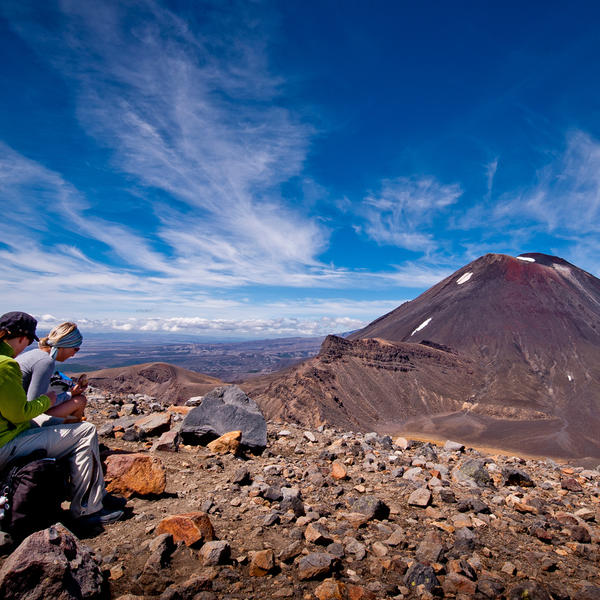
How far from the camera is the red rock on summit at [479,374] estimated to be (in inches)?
1908

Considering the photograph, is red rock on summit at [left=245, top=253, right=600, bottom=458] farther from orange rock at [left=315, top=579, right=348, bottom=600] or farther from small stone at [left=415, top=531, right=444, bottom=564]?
orange rock at [left=315, top=579, right=348, bottom=600]

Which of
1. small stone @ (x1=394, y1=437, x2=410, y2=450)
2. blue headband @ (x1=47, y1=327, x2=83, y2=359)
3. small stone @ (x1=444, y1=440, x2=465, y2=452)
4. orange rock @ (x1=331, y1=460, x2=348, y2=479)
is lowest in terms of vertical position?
small stone @ (x1=444, y1=440, x2=465, y2=452)

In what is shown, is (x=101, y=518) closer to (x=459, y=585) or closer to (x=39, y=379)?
(x=39, y=379)

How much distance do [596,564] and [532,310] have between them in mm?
106028

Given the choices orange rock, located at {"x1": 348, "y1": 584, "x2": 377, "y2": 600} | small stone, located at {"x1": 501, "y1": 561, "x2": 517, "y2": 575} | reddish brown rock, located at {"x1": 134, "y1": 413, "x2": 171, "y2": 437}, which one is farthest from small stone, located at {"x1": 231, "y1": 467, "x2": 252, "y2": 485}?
small stone, located at {"x1": 501, "y1": 561, "x2": 517, "y2": 575}

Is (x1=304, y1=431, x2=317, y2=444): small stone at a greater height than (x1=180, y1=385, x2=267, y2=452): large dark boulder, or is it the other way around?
(x1=180, y1=385, x2=267, y2=452): large dark boulder

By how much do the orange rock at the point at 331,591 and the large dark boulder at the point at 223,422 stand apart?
4.18m

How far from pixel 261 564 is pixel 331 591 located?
2.19ft

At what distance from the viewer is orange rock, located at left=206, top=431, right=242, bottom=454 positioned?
6441 millimetres

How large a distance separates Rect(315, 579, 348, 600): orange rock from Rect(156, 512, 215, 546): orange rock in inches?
48.1

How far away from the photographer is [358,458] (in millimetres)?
7457

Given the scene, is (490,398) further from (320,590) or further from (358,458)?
(320,590)

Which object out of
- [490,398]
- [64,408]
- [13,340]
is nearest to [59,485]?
[64,408]

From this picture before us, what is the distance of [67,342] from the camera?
4.21 meters
